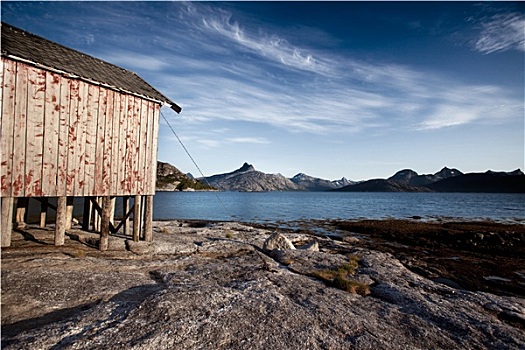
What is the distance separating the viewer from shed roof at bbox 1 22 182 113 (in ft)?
33.6

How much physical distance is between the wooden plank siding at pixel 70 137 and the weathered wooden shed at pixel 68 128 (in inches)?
1.1

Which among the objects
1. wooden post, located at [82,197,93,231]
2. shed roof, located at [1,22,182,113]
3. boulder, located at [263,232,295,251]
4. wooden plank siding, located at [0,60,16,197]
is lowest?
boulder, located at [263,232,295,251]

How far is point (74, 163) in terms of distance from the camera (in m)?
11.4

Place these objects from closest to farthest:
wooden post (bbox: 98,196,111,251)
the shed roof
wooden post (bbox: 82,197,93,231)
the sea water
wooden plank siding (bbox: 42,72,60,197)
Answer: the shed roof → wooden plank siding (bbox: 42,72,60,197) → wooden post (bbox: 98,196,111,251) → wooden post (bbox: 82,197,93,231) → the sea water

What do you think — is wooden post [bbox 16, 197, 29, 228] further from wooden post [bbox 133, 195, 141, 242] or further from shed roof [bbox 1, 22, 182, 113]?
shed roof [bbox 1, 22, 182, 113]

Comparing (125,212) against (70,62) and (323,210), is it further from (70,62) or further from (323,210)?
(323,210)

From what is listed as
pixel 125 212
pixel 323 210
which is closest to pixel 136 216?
pixel 125 212

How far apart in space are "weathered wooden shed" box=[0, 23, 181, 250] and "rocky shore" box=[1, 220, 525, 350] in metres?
2.56

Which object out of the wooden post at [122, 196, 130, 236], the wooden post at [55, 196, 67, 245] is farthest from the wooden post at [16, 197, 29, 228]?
the wooden post at [55, 196, 67, 245]

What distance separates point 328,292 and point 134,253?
370 inches

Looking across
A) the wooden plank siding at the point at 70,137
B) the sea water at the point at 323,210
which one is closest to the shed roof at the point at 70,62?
the wooden plank siding at the point at 70,137

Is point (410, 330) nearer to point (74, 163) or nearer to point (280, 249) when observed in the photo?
point (280, 249)

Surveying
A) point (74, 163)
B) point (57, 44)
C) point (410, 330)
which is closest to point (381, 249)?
point (410, 330)

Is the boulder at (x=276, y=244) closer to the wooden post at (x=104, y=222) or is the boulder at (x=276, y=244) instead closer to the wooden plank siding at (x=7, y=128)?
the wooden post at (x=104, y=222)
